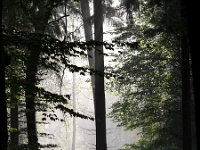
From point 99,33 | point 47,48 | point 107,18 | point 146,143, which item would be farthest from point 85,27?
point 47,48

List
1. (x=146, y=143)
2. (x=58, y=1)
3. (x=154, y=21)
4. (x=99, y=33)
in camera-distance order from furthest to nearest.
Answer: (x=146, y=143) → (x=99, y=33) → (x=154, y=21) → (x=58, y=1)

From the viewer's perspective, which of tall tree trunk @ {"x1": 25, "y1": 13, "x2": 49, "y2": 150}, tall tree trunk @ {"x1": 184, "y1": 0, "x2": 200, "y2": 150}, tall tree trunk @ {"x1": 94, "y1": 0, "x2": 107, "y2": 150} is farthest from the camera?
tall tree trunk @ {"x1": 94, "y1": 0, "x2": 107, "y2": 150}

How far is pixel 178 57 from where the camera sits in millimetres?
16203

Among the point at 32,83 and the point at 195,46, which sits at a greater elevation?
the point at 195,46

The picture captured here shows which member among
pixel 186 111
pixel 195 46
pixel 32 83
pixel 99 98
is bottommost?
pixel 186 111

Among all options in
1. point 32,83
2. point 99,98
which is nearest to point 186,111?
point 99,98

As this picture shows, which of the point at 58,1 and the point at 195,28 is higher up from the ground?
the point at 58,1

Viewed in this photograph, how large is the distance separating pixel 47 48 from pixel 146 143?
486 inches

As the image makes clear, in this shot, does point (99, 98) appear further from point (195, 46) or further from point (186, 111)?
point (195, 46)

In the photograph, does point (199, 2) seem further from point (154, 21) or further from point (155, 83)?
point (155, 83)

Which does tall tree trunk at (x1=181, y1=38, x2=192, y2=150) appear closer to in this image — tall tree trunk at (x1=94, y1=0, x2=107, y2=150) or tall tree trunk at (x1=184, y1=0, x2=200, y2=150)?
tall tree trunk at (x1=94, y1=0, x2=107, y2=150)

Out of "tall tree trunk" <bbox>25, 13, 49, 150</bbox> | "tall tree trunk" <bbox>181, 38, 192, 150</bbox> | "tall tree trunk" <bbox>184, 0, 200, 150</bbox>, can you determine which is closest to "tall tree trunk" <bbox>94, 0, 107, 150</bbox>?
"tall tree trunk" <bbox>25, 13, 49, 150</bbox>

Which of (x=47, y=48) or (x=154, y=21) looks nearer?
(x=47, y=48)

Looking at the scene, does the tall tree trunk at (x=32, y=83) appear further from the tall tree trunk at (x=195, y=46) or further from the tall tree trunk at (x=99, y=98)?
the tall tree trunk at (x=99, y=98)
